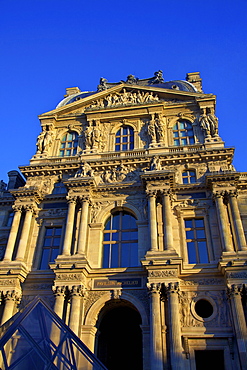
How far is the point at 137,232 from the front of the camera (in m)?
22.7

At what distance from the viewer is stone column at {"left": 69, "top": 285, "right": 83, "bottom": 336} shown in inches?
742

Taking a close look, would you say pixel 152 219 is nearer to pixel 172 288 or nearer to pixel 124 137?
pixel 172 288

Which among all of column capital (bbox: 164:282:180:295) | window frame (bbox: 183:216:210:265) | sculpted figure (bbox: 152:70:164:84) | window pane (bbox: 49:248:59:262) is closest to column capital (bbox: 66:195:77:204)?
window pane (bbox: 49:248:59:262)

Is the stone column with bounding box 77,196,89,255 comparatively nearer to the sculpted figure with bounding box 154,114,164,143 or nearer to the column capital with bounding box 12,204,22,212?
the column capital with bounding box 12,204,22,212

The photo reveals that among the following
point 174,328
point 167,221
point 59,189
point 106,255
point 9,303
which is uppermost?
point 59,189

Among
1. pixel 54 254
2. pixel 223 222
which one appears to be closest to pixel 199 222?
pixel 223 222

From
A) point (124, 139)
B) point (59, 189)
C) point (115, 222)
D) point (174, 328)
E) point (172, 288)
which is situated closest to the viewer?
point (174, 328)

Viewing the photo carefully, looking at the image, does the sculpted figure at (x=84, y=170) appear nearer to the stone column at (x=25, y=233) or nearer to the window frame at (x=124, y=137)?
the window frame at (x=124, y=137)

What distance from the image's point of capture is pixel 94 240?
22.4 m

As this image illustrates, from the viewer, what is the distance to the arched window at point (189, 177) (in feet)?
79.0

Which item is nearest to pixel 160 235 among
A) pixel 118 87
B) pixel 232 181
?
A: pixel 232 181

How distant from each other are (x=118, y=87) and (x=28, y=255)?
15.4 meters

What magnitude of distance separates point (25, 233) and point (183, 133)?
43.4ft

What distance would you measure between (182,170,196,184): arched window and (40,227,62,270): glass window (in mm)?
8736
